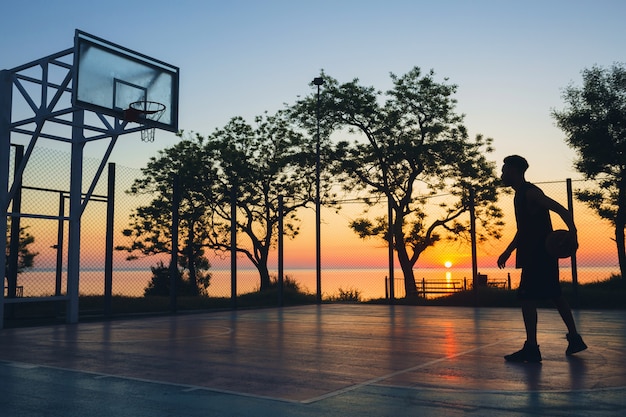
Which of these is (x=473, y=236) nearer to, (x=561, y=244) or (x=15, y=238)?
(x=561, y=244)

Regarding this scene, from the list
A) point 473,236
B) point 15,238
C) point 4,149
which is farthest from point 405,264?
point 4,149

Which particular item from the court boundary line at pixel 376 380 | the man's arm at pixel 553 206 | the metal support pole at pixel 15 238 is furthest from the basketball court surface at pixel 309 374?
the metal support pole at pixel 15 238

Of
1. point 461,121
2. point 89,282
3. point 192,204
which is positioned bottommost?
point 89,282

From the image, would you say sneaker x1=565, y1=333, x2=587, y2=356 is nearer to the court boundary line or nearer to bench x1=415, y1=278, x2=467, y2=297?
the court boundary line

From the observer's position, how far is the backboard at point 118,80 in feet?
34.6

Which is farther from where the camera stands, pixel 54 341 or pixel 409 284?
pixel 409 284

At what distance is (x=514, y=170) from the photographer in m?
6.03

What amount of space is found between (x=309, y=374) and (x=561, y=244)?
8.89ft

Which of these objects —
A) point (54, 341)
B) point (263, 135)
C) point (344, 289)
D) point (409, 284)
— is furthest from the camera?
point (263, 135)

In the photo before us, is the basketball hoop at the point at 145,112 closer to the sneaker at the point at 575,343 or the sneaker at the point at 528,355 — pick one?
the sneaker at the point at 528,355

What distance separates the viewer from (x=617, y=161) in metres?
25.6

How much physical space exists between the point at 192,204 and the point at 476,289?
15409 millimetres

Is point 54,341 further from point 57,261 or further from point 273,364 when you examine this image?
point 57,261

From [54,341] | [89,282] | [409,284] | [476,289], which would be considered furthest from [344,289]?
[54,341]
